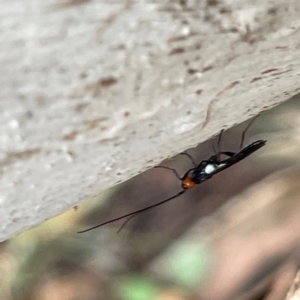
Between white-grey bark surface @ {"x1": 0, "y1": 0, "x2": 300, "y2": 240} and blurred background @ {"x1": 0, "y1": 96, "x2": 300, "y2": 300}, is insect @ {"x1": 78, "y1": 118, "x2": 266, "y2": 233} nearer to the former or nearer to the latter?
blurred background @ {"x1": 0, "y1": 96, "x2": 300, "y2": 300}

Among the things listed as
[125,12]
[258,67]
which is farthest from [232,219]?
[125,12]

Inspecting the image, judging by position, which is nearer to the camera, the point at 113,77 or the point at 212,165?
the point at 113,77

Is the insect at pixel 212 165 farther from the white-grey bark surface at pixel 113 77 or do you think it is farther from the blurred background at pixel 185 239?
the white-grey bark surface at pixel 113 77

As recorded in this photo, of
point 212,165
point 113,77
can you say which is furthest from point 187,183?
point 113,77

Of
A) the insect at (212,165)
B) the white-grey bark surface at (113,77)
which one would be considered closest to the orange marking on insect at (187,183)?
the insect at (212,165)

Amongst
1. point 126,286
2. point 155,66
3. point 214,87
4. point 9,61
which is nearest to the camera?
point 9,61

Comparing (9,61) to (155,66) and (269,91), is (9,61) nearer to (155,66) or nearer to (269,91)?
(155,66)

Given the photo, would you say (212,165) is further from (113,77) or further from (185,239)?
(113,77)
